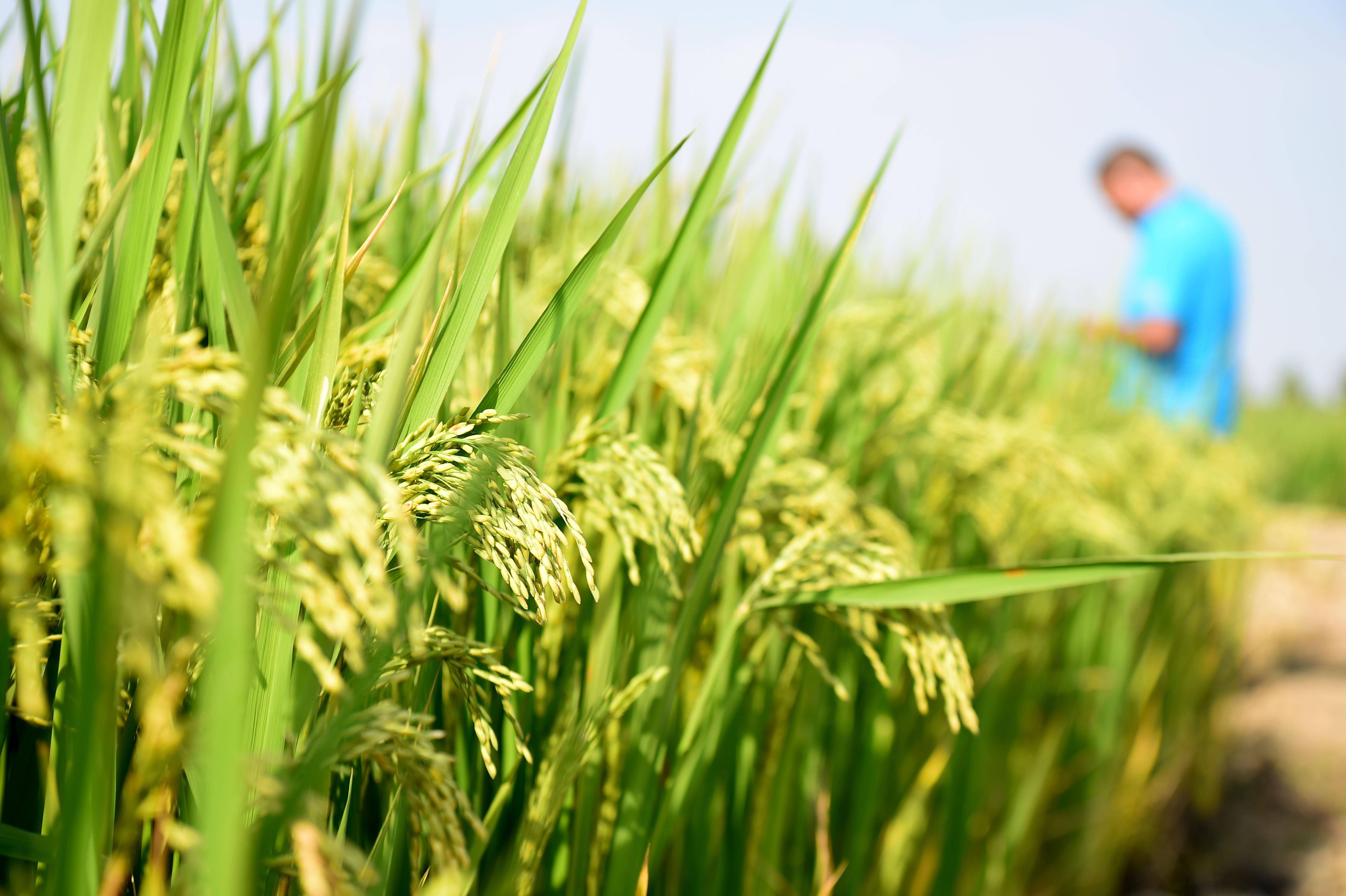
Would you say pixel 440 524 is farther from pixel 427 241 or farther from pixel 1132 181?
pixel 1132 181

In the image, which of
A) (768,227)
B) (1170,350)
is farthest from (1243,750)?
(768,227)

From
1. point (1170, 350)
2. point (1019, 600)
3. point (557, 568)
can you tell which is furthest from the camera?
point (1170, 350)

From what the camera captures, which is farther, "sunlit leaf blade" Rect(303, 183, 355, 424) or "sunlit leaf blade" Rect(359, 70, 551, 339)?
"sunlit leaf blade" Rect(359, 70, 551, 339)

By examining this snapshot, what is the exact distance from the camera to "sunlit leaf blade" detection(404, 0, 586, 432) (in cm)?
52

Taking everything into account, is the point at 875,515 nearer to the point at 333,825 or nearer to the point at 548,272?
the point at 548,272

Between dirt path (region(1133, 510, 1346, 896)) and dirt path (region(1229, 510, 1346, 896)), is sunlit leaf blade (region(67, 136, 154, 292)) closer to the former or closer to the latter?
dirt path (region(1133, 510, 1346, 896))

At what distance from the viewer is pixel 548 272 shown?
109 cm

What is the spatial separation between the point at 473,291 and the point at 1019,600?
152 centimetres

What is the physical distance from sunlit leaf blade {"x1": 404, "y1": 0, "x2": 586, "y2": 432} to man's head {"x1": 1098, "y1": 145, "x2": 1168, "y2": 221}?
479 centimetres

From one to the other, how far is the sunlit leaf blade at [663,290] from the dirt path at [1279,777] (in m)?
2.36

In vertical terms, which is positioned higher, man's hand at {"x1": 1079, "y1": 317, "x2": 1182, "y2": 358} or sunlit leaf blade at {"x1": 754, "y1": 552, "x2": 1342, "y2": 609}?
man's hand at {"x1": 1079, "y1": 317, "x2": 1182, "y2": 358}

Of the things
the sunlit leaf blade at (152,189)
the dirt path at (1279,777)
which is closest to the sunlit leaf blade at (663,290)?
the sunlit leaf blade at (152,189)

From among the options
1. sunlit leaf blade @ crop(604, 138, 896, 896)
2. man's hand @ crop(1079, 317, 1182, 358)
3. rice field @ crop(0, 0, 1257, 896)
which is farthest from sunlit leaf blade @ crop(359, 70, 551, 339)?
man's hand @ crop(1079, 317, 1182, 358)

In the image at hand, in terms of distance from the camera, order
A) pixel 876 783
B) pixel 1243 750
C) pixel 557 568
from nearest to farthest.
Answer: pixel 557 568 < pixel 876 783 < pixel 1243 750
